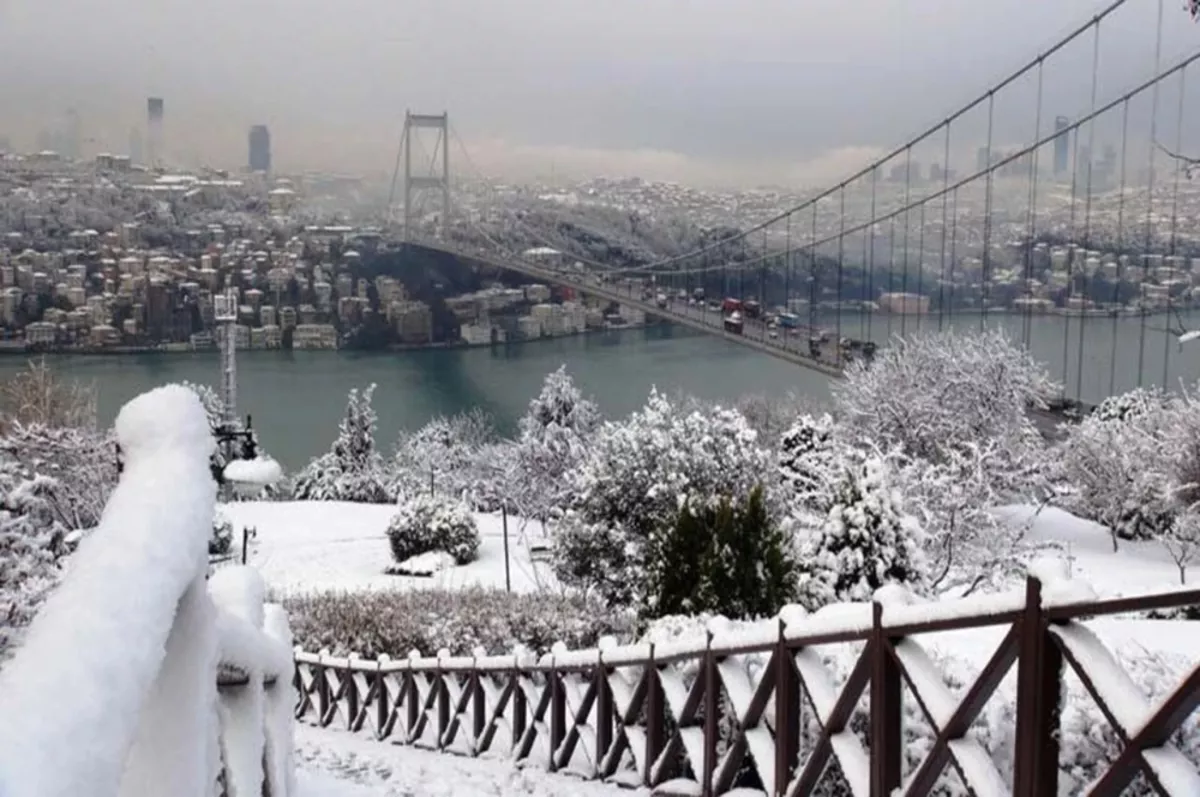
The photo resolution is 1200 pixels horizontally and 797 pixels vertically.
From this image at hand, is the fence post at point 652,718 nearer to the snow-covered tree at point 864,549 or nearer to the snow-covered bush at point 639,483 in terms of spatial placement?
the snow-covered tree at point 864,549

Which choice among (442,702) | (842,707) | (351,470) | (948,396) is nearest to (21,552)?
(442,702)

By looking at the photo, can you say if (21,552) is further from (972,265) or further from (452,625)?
(972,265)

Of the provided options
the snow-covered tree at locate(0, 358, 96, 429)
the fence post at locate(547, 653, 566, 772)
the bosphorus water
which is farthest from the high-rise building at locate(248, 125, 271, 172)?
the fence post at locate(547, 653, 566, 772)

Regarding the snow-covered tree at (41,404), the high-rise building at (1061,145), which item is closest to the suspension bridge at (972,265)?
the high-rise building at (1061,145)

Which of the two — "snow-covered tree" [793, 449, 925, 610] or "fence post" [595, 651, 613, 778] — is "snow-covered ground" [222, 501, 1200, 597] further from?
"fence post" [595, 651, 613, 778]

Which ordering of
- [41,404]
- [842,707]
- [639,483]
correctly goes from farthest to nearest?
[41,404], [639,483], [842,707]

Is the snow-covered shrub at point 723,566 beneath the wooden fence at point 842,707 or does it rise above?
beneath
